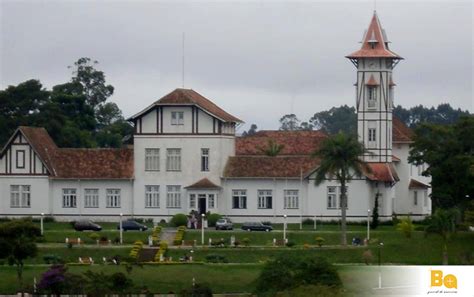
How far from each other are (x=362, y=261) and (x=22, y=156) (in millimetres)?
22479

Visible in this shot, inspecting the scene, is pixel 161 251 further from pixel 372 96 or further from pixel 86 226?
pixel 372 96

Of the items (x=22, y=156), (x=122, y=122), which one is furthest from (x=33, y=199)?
(x=122, y=122)

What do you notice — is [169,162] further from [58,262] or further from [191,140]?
[58,262]

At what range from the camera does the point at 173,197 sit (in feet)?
289

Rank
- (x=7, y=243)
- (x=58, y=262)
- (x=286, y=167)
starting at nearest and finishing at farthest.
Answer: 1. (x=7, y=243)
2. (x=58, y=262)
3. (x=286, y=167)

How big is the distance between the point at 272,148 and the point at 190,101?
418 inches

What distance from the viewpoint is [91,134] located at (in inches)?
4572

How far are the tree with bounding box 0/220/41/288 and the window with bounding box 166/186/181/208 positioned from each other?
21.7 meters

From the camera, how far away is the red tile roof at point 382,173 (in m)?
87.4

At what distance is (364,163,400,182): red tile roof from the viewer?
87375 millimetres

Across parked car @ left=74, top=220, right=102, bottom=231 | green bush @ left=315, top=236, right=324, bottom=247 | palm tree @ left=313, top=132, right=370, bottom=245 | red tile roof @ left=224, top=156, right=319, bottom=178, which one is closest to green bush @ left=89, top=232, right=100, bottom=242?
parked car @ left=74, top=220, right=102, bottom=231

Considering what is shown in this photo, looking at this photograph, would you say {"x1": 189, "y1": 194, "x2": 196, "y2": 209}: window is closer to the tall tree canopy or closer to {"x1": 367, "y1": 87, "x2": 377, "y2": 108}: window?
{"x1": 367, "y1": 87, "x2": 377, "y2": 108}: window

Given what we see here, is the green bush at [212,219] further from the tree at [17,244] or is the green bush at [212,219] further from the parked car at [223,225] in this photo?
the tree at [17,244]

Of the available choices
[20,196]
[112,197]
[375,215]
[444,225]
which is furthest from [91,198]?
[444,225]
